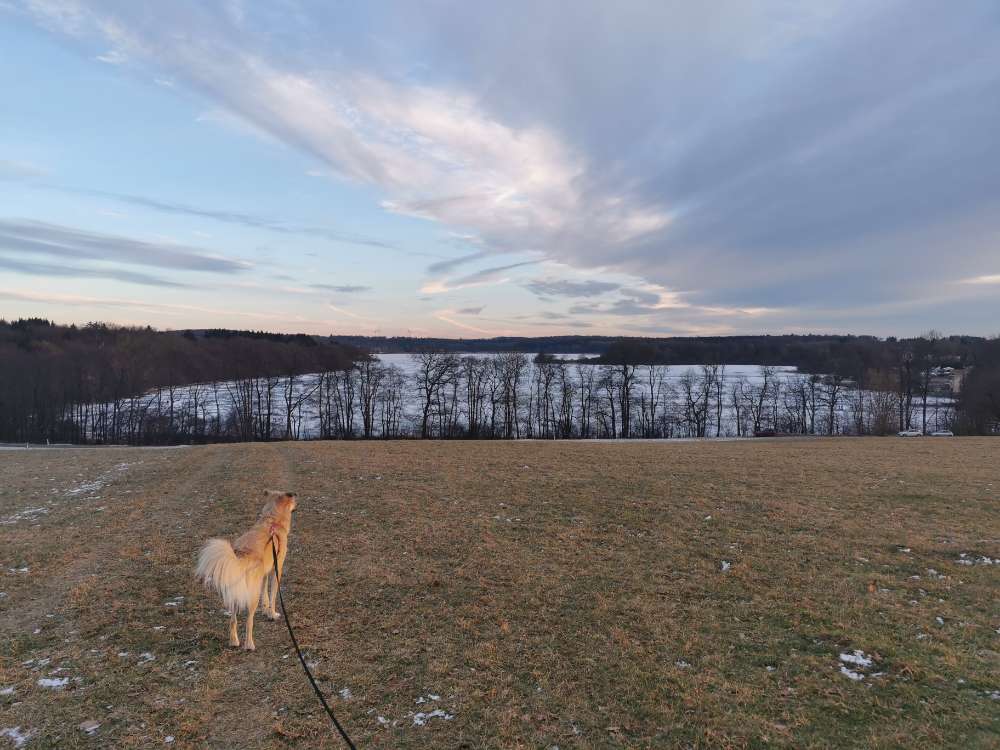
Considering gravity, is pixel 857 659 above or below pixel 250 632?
below

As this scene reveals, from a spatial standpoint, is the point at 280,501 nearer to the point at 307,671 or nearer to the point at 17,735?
the point at 307,671

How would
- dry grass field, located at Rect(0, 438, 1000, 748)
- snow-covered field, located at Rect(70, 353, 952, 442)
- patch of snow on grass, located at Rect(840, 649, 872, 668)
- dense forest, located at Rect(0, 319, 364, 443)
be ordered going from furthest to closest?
snow-covered field, located at Rect(70, 353, 952, 442) < dense forest, located at Rect(0, 319, 364, 443) < patch of snow on grass, located at Rect(840, 649, 872, 668) < dry grass field, located at Rect(0, 438, 1000, 748)

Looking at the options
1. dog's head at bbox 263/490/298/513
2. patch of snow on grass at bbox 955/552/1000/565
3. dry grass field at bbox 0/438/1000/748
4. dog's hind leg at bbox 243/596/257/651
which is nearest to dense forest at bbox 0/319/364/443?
dry grass field at bbox 0/438/1000/748

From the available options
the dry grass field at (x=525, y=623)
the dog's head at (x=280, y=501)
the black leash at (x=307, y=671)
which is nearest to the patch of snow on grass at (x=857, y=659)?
the dry grass field at (x=525, y=623)

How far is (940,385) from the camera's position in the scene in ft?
216

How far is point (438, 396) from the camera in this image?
59.1 m

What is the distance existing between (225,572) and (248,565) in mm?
365

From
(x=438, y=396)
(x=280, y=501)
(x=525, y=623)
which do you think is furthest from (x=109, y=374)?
(x=525, y=623)

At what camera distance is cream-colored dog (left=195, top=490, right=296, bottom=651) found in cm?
470

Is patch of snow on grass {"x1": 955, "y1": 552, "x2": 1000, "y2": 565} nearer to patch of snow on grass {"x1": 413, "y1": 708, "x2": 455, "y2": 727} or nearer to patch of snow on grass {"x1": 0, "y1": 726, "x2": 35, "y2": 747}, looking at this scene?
patch of snow on grass {"x1": 413, "y1": 708, "x2": 455, "y2": 727}

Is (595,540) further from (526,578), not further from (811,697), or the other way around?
(811,697)

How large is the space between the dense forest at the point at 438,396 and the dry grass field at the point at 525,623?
44.4m

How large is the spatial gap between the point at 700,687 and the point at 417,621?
332 cm

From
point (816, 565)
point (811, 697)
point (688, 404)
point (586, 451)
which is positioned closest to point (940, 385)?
point (688, 404)
